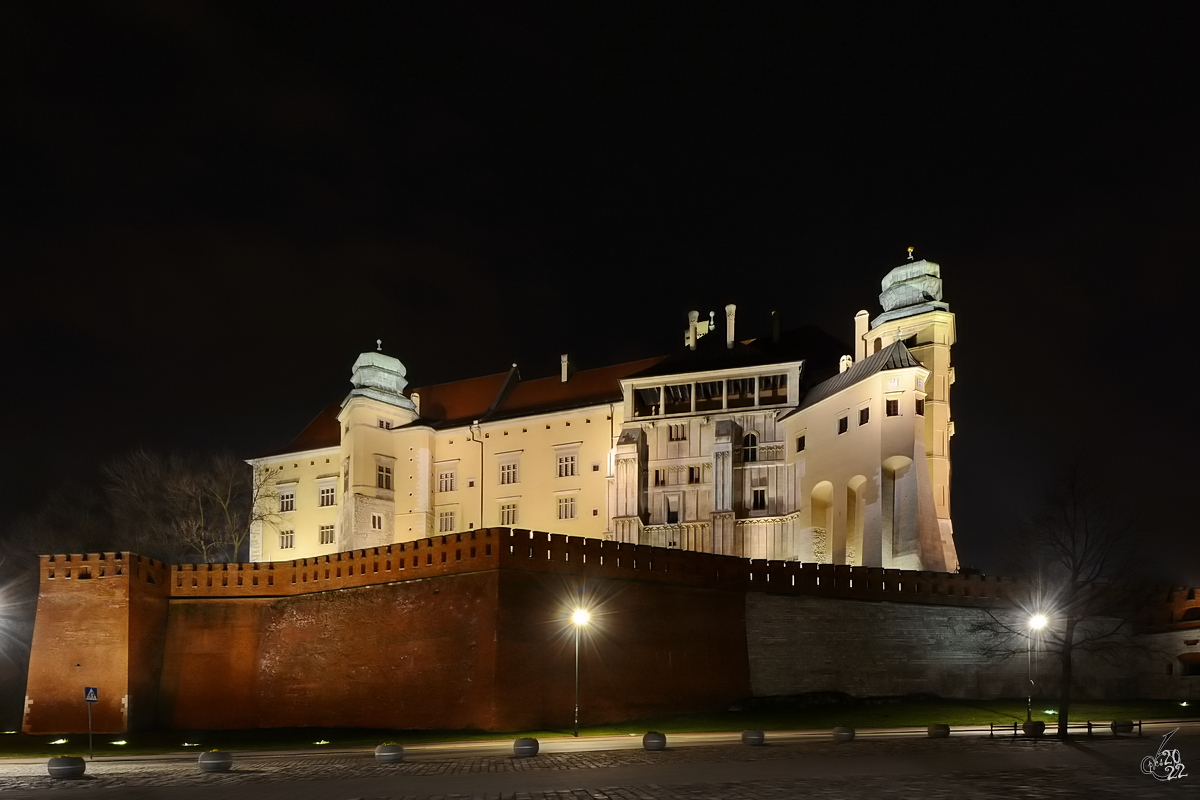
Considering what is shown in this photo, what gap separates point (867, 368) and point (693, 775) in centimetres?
3350

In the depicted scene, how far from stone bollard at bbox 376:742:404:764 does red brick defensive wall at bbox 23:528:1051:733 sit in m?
9.48

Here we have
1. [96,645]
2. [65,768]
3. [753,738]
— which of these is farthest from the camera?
[96,645]

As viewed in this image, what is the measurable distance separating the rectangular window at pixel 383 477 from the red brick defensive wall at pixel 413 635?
2365 cm

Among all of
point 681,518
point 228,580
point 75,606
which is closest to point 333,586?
point 228,580

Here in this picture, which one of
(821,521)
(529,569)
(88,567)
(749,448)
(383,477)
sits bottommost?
(529,569)

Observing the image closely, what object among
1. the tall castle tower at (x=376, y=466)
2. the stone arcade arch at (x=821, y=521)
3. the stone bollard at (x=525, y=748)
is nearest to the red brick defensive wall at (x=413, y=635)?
the stone bollard at (x=525, y=748)

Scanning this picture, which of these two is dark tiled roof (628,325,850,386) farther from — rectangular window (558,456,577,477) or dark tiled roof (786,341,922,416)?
rectangular window (558,456,577,477)

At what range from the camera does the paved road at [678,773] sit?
19.2 m

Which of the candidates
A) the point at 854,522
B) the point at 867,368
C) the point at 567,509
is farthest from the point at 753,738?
the point at 567,509

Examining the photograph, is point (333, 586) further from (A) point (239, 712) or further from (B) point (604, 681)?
(B) point (604, 681)

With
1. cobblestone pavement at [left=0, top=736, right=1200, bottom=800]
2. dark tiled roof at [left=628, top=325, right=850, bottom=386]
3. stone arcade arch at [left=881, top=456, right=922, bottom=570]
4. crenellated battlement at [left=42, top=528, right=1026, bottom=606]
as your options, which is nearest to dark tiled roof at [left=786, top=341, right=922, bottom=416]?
dark tiled roof at [left=628, top=325, right=850, bottom=386]

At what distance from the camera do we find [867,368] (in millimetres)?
52719

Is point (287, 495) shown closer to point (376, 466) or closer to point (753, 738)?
point (376, 466)

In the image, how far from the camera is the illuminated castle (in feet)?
170
